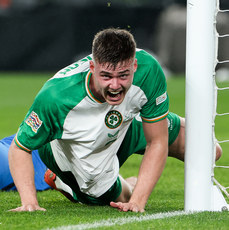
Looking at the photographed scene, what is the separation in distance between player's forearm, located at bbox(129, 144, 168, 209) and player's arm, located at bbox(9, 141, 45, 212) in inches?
19.6

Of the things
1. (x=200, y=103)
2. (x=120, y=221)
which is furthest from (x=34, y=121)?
(x=200, y=103)

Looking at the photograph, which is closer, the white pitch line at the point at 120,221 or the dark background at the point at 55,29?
the white pitch line at the point at 120,221

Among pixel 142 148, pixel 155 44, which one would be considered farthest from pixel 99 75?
pixel 155 44

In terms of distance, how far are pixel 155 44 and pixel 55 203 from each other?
584 inches

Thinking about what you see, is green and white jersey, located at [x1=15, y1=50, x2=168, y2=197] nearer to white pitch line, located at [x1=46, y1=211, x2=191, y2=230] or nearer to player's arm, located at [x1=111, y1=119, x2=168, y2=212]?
player's arm, located at [x1=111, y1=119, x2=168, y2=212]

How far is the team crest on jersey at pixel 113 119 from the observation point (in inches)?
136

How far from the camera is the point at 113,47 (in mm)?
3154

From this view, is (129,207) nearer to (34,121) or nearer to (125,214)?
(125,214)

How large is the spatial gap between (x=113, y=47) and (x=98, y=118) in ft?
1.50

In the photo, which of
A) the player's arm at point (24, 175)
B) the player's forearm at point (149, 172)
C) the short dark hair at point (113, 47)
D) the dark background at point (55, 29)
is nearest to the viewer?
the short dark hair at point (113, 47)

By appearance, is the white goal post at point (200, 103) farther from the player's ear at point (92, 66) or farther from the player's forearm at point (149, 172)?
the player's ear at point (92, 66)

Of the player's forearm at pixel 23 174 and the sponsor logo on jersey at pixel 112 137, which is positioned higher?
the sponsor logo on jersey at pixel 112 137

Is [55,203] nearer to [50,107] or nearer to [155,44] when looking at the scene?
[50,107]

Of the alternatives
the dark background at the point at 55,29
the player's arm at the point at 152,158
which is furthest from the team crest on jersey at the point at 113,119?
the dark background at the point at 55,29
